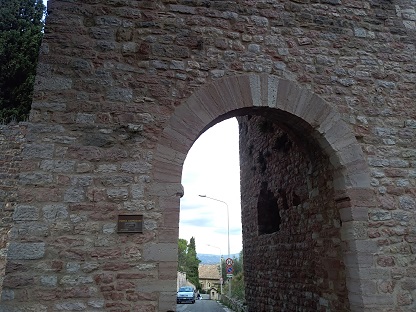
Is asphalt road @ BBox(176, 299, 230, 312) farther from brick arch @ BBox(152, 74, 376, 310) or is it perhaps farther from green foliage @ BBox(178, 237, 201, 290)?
green foliage @ BBox(178, 237, 201, 290)

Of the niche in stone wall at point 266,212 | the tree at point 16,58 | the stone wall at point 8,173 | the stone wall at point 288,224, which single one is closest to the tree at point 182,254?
the tree at point 16,58

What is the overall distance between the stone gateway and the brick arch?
17 millimetres

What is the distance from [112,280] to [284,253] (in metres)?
3.90

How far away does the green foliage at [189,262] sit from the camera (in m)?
54.7

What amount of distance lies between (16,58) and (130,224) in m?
12.7

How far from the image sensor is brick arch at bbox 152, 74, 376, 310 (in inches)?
154

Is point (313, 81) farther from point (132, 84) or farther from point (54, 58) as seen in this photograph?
point (54, 58)

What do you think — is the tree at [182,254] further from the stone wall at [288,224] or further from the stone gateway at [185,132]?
the stone gateway at [185,132]

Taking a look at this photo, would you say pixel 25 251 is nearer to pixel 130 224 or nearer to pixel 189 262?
pixel 130 224

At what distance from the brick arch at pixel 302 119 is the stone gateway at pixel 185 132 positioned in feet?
0.05

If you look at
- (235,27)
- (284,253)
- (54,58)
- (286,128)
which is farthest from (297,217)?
(54,58)

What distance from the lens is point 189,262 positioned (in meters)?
56.7

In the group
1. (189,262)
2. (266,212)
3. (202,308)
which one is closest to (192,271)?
(189,262)

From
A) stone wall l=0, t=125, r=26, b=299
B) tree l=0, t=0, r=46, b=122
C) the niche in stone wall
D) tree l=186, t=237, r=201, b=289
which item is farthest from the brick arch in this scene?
tree l=186, t=237, r=201, b=289
